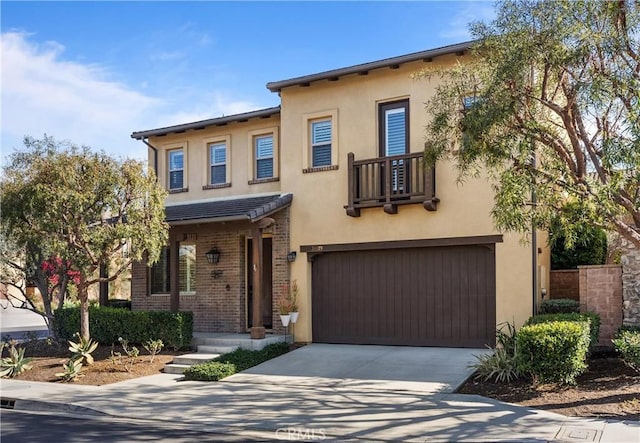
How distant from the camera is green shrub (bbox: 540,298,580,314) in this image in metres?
11.8

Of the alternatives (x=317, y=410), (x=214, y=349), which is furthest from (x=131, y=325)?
(x=317, y=410)

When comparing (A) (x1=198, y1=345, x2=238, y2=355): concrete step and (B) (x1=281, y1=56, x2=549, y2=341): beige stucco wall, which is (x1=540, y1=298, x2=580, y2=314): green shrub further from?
(A) (x1=198, y1=345, x2=238, y2=355): concrete step

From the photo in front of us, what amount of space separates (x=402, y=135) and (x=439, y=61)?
180 centimetres

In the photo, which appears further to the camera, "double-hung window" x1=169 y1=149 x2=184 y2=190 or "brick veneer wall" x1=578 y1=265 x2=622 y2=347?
"double-hung window" x1=169 y1=149 x2=184 y2=190

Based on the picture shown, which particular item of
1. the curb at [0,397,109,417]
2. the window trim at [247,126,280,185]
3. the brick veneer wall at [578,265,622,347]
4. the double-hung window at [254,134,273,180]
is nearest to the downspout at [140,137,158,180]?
the window trim at [247,126,280,185]

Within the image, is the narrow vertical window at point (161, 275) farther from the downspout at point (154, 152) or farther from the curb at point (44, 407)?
the curb at point (44, 407)

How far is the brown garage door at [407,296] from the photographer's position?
12.8 meters

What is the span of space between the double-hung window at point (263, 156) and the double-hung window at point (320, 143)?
1.63 metres

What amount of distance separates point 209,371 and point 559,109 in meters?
7.57

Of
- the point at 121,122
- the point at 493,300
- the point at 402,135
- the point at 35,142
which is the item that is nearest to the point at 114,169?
the point at 35,142

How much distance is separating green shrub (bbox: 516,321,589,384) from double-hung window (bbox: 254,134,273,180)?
8.72 m

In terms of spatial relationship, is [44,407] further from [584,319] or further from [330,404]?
[584,319]

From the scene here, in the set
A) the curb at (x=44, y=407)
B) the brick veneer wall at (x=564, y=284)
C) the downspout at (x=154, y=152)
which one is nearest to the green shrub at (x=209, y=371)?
the curb at (x=44, y=407)

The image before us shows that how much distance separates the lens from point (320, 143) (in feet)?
48.4
